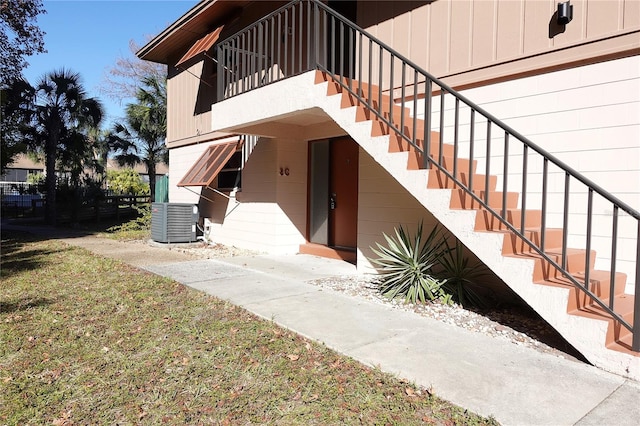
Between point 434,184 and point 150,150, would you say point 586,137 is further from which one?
point 150,150

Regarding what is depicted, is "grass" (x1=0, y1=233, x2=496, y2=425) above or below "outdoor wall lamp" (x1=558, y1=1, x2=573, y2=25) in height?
below

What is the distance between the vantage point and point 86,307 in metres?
4.77

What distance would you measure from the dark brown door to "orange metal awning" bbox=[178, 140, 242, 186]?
253 centimetres

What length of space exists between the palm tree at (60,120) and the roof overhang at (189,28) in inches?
239

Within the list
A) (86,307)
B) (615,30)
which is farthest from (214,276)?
(615,30)

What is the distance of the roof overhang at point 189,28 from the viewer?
29.9 ft

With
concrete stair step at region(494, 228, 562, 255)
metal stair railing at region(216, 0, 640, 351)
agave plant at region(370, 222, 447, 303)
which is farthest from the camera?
agave plant at region(370, 222, 447, 303)

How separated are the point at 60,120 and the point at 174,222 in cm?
997

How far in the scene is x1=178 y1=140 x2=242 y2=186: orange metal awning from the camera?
9.21m

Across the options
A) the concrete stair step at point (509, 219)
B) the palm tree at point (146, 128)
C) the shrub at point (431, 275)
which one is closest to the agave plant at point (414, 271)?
the shrub at point (431, 275)

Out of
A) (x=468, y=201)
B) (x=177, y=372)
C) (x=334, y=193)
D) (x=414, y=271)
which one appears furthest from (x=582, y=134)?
(x=334, y=193)

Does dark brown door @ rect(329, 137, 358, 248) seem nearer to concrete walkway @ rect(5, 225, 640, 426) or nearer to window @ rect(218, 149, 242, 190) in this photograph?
concrete walkway @ rect(5, 225, 640, 426)

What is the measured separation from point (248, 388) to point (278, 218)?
19.3 ft

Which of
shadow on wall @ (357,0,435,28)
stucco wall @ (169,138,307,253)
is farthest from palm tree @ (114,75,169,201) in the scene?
shadow on wall @ (357,0,435,28)
